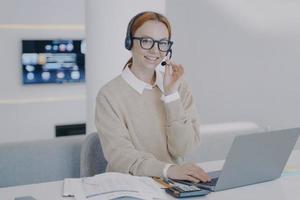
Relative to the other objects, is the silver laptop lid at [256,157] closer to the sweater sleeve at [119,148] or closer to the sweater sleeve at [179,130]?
the sweater sleeve at [119,148]

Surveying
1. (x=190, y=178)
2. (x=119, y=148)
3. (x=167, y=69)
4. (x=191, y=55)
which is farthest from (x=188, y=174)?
(x=191, y=55)

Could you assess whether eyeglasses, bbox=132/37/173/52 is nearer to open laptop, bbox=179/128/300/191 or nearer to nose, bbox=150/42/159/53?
nose, bbox=150/42/159/53

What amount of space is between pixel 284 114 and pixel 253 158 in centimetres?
243

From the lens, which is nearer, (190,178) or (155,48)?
(190,178)

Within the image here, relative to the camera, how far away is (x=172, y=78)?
2.18 m

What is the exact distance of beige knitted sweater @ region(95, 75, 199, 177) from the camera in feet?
6.73

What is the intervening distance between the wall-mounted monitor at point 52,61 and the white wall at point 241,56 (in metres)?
1.41

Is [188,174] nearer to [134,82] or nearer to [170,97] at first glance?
Answer: [170,97]

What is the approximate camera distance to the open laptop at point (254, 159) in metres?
1.62

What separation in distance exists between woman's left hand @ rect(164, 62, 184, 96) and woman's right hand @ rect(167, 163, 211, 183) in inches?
17.4

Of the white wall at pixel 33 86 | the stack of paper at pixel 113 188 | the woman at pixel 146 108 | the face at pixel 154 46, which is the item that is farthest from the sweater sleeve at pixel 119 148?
the white wall at pixel 33 86

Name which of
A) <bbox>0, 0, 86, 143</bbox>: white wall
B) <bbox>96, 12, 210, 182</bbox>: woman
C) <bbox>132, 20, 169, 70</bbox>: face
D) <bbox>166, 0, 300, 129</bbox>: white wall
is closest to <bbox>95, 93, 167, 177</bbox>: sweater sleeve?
<bbox>96, 12, 210, 182</bbox>: woman

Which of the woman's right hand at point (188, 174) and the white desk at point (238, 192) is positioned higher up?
the woman's right hand at point (188, 174)

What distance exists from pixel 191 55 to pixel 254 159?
124 inches
